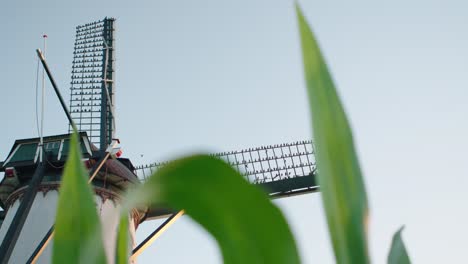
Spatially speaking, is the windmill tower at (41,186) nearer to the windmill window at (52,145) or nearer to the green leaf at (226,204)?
the windmill window at (52,145)

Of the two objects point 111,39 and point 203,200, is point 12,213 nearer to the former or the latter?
point 111,39

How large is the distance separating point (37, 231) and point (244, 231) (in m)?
14.1

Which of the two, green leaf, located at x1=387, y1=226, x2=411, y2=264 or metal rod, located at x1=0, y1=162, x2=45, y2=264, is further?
metal rod, located at x1=0, y1=162, x2=45, y2=264

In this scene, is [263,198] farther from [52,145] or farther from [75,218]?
[52,145]

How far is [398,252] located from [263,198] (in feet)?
0.56

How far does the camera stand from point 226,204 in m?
0.37

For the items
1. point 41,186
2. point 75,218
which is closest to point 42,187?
point 41,186

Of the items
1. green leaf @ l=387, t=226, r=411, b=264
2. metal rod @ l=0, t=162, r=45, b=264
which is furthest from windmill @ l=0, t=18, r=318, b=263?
green leaf @ l=387, t=226, r=411, b=264

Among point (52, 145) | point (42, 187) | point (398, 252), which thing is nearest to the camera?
point (398, 252)

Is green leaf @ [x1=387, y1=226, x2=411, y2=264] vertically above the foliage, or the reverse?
the foliage

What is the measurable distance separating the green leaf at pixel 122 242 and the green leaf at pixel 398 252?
206 mm

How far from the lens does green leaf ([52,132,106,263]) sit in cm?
41

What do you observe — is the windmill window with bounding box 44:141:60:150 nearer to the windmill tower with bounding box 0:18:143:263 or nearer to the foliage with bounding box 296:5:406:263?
the windmill tower with bounding box 0:18:143:263

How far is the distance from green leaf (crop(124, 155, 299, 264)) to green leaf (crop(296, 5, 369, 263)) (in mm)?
35
